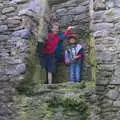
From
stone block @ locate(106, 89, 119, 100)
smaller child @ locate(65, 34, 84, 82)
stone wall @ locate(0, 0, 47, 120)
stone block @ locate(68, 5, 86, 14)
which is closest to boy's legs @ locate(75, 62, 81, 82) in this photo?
smaller child @ locate(65, 34, 84, 82)

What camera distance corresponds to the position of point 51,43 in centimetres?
626

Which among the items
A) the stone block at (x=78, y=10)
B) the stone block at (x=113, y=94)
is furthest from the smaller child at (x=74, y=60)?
the stone block at (x=113, y=94)

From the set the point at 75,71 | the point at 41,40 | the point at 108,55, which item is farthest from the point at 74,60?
the point at 108,55

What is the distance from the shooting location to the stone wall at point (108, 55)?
507cm

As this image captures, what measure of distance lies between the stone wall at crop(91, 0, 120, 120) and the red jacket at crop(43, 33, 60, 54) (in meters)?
1.03

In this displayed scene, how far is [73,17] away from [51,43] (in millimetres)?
947

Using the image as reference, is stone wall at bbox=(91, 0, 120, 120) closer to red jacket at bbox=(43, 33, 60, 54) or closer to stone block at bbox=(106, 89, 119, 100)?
stone block at bbox=(106, 89, 119, 100)

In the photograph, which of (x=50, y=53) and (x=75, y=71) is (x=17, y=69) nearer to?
(x=50, y=53)

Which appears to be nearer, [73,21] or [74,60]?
[74,60]

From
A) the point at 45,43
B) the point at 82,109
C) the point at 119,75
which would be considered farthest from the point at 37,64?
the point at 119,75

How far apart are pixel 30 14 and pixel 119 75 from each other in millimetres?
1703

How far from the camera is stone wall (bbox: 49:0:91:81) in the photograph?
21.8 ft

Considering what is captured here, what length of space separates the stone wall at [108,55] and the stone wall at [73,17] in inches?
49.0

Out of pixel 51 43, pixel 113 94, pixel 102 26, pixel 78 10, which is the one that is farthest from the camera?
pixel 78 10
